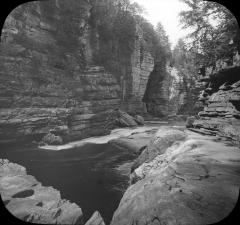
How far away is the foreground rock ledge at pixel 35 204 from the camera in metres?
5.63

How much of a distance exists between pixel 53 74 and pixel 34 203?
16478 mm

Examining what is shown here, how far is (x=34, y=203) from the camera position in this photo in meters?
6.41

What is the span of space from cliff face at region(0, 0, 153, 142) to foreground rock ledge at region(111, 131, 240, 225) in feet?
48.5

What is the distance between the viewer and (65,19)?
77.0 ft

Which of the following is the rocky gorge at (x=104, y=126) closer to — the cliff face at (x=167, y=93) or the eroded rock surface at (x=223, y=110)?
the eroded rock surface at (x=223, y=110)

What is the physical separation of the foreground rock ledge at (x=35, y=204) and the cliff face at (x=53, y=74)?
32.1ft

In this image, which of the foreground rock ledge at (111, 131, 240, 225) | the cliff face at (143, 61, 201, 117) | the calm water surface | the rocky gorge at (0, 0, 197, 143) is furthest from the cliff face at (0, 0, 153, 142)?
the foreground rock ledge at (111, 131, 240, 225)

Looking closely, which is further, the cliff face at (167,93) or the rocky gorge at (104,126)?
the cliff face at (167,93)

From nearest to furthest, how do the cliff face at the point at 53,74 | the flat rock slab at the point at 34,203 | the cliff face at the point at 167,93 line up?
the flat rock slab at the point at 34,203, the cliff face at the point at 53,74, the cliff face at the point at 167,93

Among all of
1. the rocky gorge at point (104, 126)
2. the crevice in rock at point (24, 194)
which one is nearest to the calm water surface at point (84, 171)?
the rocky gorge at point (104, 126)

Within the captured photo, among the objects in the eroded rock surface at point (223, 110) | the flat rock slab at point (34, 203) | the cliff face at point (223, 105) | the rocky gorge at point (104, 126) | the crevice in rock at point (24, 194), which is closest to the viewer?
the rocky gorge at point (104, 126)

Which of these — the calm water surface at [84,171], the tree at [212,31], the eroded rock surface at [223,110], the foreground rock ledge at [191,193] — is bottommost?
the calm water surface at [84,171]

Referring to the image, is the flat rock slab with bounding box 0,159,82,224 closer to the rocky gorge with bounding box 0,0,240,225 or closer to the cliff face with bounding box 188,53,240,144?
the rocky gorge with bounding box 0,0,240,225

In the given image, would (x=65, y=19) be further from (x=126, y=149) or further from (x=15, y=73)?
(x=126, y=149)
